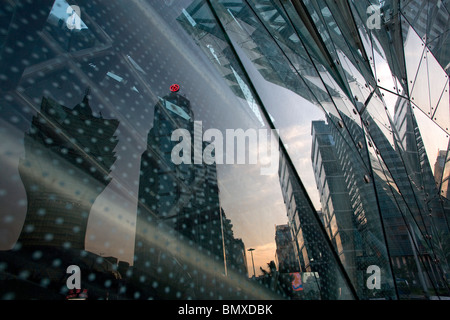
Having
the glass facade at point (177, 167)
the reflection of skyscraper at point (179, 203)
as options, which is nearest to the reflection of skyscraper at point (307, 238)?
the glass facade at point (177, 167)

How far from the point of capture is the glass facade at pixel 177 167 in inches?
15.0

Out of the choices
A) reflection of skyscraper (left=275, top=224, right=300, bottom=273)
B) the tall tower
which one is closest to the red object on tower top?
the tall tower

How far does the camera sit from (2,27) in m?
0.44

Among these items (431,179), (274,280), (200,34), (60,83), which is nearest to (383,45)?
(431,179)

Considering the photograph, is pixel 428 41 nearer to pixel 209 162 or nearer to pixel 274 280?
pixel 209 162

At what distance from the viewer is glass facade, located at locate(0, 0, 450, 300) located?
381 millimetres

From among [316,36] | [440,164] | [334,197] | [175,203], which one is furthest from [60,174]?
[440,164]

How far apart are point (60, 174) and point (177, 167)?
0.61 m

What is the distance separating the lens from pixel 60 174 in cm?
42

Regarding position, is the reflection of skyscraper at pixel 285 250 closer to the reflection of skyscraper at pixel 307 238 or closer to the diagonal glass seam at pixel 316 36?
the reflection of skyscraper at pixel 307 238

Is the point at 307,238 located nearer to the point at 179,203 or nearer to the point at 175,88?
the point at 179,203

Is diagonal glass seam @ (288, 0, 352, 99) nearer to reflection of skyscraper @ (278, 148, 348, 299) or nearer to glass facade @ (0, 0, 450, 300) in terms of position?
glass facade @ (0, 0, 450, 300)
